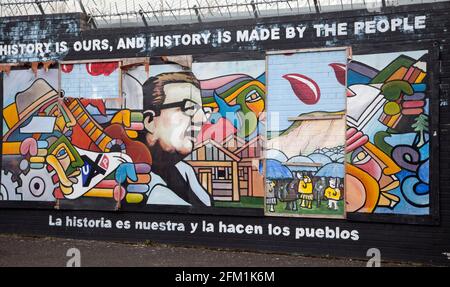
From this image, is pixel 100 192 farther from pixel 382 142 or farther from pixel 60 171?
pixel 382 142

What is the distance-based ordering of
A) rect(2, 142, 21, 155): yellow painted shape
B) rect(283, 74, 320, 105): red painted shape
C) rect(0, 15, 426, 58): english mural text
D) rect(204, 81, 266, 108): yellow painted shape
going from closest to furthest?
rect(0, 15, 426, 58): english mural text
rect(283, 74, 320, 105): red painted shape
rect(204, 81, 266, 108): yellow painted shape
rect(2, 142, 21, 155): yellow painted shape

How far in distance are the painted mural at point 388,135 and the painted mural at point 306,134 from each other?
18cm

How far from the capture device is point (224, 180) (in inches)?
363

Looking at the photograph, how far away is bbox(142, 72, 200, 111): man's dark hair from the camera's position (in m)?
9.45

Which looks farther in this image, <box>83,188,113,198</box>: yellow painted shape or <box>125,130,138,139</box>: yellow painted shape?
<box>83,188,113,198</box>: yellow painted shape

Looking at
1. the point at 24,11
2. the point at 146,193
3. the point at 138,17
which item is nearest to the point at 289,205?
the point at 146,193

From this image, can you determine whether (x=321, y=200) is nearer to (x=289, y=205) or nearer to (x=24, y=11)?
(x=289, y=205)

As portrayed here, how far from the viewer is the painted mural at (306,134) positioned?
8.69 meters

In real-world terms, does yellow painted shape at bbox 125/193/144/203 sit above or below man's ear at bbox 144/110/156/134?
below

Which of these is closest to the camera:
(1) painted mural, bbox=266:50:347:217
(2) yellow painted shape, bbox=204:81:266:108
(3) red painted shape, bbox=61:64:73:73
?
(1) painted mural, bbox=266:50:347:217

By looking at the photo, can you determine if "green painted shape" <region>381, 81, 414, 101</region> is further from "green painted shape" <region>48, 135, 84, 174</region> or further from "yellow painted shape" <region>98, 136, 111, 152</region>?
"green painted shape" <region>48, 135, 84, 174</region>

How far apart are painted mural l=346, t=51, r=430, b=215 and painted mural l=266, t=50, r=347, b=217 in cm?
18

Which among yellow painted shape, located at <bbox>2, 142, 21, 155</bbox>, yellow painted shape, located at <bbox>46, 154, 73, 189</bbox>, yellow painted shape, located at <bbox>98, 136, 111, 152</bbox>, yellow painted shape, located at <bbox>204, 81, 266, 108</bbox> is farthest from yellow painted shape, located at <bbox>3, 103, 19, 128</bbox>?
yellow painted shape, located at <bbox>204, 81, 266, 108</bbox>
